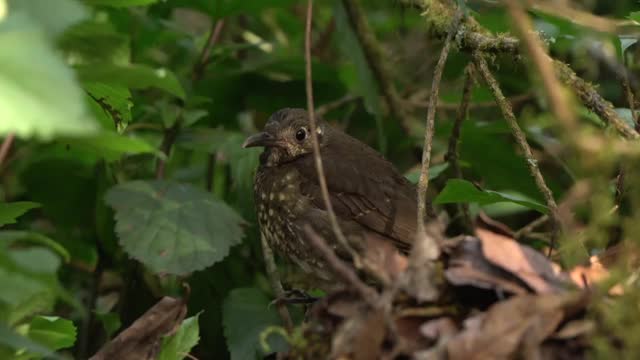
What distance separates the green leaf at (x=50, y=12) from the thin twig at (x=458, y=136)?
1.41 m

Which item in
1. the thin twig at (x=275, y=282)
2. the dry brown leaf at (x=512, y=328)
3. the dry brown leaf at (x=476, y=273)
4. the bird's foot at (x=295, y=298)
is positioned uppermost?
the dry brown leaf at (x=476, y=273)

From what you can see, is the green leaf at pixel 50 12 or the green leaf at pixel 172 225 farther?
the green leaf at pixel 172 225

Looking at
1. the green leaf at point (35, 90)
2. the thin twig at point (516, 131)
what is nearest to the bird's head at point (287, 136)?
the thin twig at point (516, 131)

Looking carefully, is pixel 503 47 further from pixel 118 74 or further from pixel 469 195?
pixel 118 74

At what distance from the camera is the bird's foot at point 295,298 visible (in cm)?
266

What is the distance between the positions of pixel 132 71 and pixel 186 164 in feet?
6.63

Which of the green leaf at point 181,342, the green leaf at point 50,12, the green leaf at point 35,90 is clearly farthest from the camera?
the green leaf at point 181,342

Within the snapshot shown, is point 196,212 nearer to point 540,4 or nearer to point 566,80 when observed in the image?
point 566,80

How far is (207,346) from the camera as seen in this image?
3119mm

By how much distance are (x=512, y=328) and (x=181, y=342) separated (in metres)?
0.85

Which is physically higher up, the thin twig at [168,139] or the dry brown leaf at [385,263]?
the dry brown leaf at [385,263]

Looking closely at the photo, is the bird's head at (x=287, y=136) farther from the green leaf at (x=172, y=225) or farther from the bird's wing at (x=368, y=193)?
the green leaf at (x=172, y=225)

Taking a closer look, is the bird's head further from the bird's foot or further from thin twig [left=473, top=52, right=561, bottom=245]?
thin twig [left=473, top=52, right=561, bottom=245]

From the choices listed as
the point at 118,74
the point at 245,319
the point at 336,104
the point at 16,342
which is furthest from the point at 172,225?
the point at 16,342
